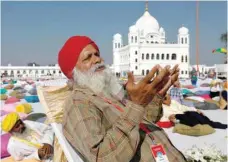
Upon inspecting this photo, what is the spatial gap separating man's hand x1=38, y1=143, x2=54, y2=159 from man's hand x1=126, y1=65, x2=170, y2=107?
5.16 feet

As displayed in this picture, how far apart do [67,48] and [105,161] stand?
719mm

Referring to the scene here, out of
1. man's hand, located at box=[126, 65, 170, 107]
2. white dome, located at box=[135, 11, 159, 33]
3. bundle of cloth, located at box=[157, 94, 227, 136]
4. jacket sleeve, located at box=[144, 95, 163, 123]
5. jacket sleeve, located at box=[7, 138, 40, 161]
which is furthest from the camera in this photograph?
white dome, located at box=[135, 11, 159, 33]

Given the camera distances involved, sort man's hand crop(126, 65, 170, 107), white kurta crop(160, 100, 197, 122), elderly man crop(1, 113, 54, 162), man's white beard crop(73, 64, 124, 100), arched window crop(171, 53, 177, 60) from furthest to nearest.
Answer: arched window crop(171, 53, 177, 60) < white kurta crop(160, 100, 197, 122) < elderly man crop(1, 113, 54, 162) < man's white beard crop(73, 64, 124, 100) < man's hand crop(126, 65, 170, 107)

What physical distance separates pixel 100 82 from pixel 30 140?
1556mm

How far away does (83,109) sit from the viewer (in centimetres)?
140

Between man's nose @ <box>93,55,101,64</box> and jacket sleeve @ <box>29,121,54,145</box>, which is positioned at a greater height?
man's nose @ <box>93,55,101,64</box>

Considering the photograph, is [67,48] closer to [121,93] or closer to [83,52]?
[83,52]

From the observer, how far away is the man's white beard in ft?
5.34

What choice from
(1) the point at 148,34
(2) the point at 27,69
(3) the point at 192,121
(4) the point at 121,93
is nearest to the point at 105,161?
(4) the point at 121,93

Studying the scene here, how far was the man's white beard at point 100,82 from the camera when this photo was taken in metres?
1.63

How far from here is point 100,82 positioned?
1.65m

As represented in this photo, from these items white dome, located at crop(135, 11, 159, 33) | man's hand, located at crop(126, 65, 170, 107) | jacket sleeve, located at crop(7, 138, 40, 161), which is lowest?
jacket sleeve, located at crop(7, 138, 40, 161)

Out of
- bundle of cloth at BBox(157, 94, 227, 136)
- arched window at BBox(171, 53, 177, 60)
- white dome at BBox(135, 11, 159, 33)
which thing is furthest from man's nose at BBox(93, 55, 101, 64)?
white dome at BBox(135, 11, 159, 33)

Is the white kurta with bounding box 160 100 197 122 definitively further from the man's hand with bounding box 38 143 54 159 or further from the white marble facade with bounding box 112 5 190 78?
the white marble facade with bounding box 112 5 190 78
